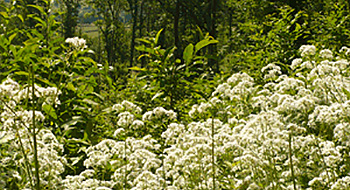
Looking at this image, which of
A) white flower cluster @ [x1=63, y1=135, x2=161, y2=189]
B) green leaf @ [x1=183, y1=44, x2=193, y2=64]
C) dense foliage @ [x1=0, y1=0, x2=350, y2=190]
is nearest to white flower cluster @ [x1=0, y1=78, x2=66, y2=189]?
dense foliage @ [x1=0, y1=0, x2=350, y2=190]

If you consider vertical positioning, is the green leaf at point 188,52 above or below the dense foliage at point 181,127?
above

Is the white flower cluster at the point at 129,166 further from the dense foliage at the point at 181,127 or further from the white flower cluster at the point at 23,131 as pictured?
the white flower cluster at the point at 23,131

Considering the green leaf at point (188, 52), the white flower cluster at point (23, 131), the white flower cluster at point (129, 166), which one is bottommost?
the white flower cluster at point (129, 166)

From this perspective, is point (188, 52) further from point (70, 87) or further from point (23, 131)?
point (23, 131)

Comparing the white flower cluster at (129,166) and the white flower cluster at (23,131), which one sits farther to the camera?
the white flower cluster at (129,166)

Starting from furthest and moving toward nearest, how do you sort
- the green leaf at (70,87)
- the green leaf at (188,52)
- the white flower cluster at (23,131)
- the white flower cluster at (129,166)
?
the green leaf at (188,52) → the green leaf at (70,87) → the white flower cluster at (129,166) → the white flower cluster at (23,131)

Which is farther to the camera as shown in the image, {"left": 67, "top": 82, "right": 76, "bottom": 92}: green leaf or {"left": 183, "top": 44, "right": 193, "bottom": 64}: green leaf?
{"left": 183, "top": 44, "right": 193, "bottom": 64}: green leaf

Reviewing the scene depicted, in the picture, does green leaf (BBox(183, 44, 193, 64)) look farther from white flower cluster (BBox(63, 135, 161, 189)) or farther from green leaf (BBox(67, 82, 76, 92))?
white flower cluster (BBox(63, 135, 161, 189))

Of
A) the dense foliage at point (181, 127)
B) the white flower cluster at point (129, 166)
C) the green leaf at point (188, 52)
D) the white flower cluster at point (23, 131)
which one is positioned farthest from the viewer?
the green leaf at point (188, 52)

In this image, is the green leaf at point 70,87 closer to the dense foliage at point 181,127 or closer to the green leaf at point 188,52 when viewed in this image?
the dense foliage at point 181,127

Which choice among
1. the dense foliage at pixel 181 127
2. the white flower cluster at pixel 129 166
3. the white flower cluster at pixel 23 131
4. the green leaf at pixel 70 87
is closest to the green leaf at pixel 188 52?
the dense foliage at pixel 181 127

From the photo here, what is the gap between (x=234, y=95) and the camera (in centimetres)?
325

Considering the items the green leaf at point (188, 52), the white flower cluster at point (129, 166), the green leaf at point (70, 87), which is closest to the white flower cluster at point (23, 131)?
the white flower cluster at point (129, 166)

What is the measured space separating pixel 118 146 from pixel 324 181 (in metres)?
1.27
